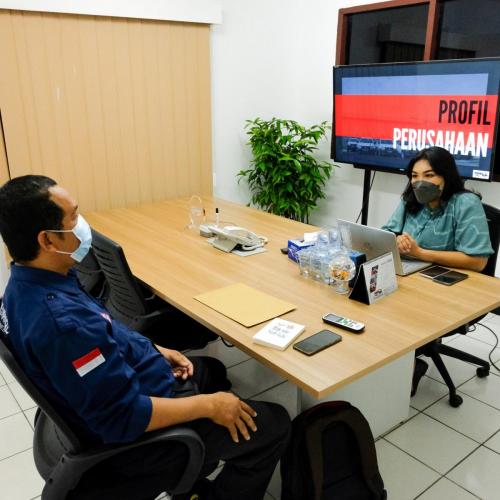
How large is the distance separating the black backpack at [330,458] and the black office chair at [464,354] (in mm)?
647

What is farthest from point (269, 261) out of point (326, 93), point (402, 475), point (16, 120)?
point (326, 93)

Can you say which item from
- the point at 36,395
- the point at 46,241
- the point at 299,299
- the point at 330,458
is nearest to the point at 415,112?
the point at 299,299

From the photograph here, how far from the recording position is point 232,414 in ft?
4.66

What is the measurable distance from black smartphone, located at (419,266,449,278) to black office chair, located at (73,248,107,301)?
157 centimetres

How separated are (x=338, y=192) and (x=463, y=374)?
216cm

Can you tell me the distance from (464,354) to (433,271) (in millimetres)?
761

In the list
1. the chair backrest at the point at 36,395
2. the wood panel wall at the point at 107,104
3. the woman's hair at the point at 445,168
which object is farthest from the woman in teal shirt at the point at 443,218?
the wood panel wall at the point at 107,104

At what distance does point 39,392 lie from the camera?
45.4 inches

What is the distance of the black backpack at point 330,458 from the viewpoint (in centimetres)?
164

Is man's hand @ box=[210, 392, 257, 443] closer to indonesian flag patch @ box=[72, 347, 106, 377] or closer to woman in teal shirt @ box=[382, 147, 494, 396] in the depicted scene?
indonesian flag patch @ box=[72, 347, 106, 377]

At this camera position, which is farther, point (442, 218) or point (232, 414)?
point (442, 218)

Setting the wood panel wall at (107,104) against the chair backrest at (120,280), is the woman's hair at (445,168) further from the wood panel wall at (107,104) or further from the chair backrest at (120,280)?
the wood panel wall at (107,104)

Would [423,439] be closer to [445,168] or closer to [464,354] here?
[464,354]

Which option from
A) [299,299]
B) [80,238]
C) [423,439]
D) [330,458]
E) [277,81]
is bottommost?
[423,439]
